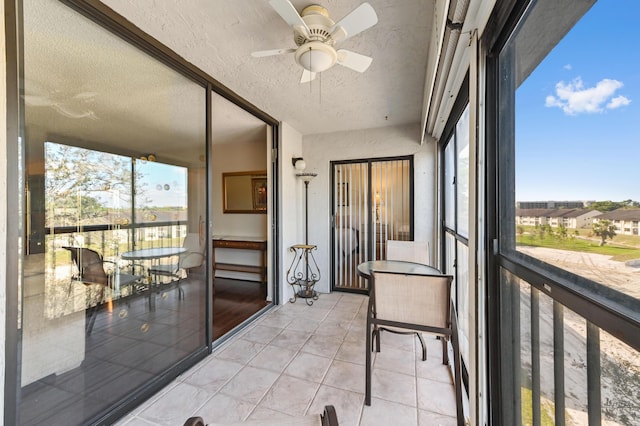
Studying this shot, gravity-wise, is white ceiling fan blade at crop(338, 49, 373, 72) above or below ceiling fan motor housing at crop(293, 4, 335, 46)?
below

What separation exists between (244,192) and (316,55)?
3.38 m

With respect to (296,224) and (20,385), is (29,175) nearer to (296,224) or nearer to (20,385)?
(20,385)

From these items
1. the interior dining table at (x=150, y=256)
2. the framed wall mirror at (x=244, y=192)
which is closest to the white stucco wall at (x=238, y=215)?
the framed wall mirror at (x=244, y=192)

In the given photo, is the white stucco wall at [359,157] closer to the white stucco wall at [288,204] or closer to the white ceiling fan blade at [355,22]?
the white stucco wall at [288,204]

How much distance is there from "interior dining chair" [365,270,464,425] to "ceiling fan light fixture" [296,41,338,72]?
145cm

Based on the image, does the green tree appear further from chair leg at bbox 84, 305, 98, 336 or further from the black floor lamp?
the black floor lamp

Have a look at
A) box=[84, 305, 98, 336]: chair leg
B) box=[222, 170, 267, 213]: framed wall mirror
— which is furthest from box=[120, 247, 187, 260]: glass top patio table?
box=[222, 170, 267, 213]: framed wall mirror

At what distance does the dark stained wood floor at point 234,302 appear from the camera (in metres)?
2.84

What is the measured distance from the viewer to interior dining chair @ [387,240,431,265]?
2.73 metres

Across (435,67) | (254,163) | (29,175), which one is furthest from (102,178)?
(254,163)

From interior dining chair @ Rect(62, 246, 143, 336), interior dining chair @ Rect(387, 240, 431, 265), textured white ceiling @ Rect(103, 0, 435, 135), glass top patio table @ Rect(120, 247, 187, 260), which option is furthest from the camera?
interior dining chair @ Rect(387, 240, 431, 265)

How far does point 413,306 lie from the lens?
1677 millimetres

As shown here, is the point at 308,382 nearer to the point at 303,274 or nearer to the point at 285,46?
the point at 303,274

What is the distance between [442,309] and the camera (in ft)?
5.27
